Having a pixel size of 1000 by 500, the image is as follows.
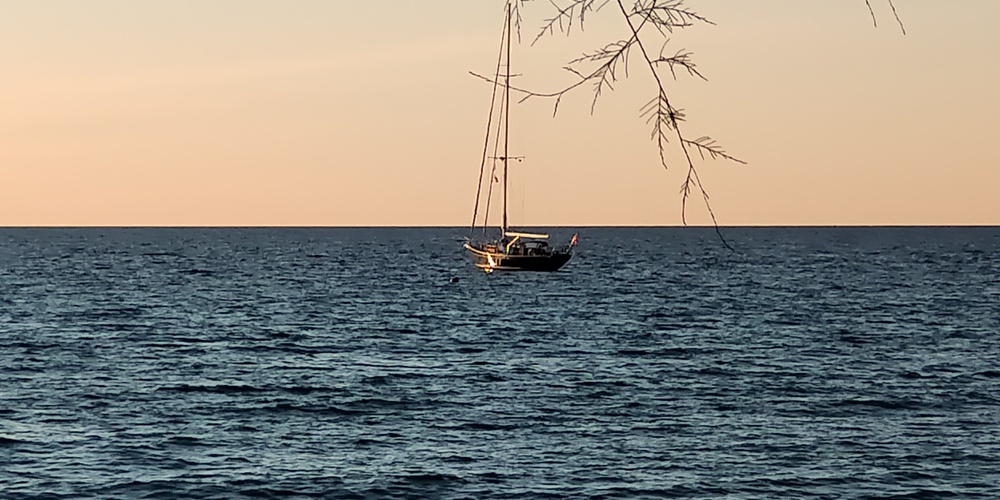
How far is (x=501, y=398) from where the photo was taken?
132ft

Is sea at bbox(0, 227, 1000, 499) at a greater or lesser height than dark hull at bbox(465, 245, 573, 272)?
lesser

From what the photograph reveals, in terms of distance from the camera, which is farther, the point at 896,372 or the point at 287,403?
the point at 896,372

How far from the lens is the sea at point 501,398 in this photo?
93.8ft

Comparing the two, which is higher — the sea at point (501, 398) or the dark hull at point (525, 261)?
the dark hull at point (525, 261)

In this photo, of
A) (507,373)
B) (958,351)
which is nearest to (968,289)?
(958,351)

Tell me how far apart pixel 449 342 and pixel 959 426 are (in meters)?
28.3

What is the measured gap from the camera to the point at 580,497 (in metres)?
26.8

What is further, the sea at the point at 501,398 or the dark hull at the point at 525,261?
the dark hull at the point at 525,261

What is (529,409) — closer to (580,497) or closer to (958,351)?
(580,497)

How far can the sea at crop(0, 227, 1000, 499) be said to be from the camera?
28578 millimetres

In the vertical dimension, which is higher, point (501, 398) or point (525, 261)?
point (525, 261)

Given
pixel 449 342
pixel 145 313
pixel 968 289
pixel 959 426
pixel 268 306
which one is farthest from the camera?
pixel 968 289

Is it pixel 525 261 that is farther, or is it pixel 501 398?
pixel 525 261

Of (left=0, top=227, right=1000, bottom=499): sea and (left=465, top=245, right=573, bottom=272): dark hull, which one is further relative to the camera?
(left=465, top=245, right=573, bottom=272): dark hull
